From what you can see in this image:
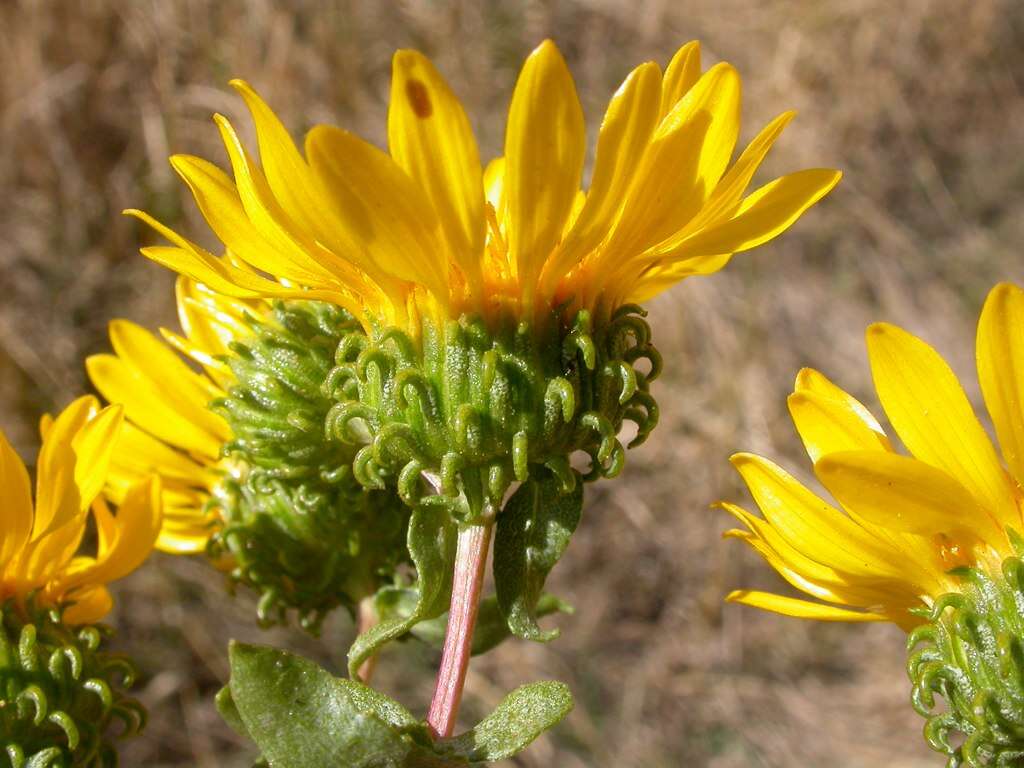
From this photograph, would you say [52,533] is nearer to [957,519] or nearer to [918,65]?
[957,519]

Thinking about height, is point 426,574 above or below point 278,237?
below

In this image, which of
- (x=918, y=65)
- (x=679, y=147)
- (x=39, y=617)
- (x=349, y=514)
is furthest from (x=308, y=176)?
(x=918, y=65)

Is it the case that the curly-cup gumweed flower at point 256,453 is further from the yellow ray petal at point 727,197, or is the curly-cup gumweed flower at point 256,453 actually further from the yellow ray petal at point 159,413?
the yellow ray petal at point 727,197

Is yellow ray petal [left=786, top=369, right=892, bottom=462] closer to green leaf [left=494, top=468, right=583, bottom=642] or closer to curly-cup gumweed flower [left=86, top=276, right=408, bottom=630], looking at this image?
green leaf [left=494, top=468, right=583, bottom=642]

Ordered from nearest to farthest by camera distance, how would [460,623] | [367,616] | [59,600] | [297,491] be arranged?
[460,623], [59,600], [297,491], [367,616]

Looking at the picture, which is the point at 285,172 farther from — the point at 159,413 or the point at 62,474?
the point at 159,413

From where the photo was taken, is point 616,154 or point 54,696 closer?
point 616,154

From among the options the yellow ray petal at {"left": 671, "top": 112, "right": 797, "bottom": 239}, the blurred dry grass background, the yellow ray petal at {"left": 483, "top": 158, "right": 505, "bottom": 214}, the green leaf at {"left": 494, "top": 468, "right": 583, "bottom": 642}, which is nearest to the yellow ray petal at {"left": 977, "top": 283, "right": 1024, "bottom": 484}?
the yellow ray petal at {"left": 671, "top": 112, "right": 797, "bottom": 239}

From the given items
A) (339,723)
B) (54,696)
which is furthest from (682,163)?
(54,696)

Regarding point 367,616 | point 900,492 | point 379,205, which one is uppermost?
point 379,205
